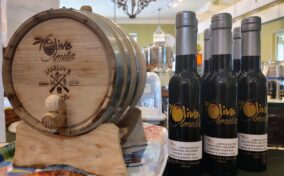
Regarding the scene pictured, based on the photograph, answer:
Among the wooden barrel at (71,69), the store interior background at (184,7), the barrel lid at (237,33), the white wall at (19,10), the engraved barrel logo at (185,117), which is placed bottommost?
the engraved barrel logo at (185,117)

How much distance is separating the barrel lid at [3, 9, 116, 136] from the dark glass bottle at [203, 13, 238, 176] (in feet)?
0.70

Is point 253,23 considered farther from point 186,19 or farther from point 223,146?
point 223,146

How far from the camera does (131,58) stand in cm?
61

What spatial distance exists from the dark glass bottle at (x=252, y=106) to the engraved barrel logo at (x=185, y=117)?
5.1 inches

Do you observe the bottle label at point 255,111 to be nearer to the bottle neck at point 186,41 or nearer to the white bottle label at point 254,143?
the white bottle label at point 254,143

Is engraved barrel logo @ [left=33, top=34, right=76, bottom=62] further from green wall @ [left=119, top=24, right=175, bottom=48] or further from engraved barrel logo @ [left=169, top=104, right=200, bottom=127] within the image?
green wall @ [left=119, top=24, right=175, bottom=48]

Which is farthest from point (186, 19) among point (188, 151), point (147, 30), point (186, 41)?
point (147, 30)

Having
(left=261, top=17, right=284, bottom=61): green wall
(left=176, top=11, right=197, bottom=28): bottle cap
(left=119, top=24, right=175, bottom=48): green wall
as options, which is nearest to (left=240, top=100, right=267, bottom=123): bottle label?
(left=176, top=11, right=197, bottom=28): bottle cap

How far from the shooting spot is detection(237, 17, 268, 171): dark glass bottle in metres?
0.59

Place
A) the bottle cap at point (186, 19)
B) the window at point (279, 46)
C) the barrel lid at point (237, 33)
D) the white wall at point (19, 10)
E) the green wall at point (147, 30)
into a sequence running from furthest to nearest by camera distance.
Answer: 1. the green wall at point (147, 30)
2. the window at point (279, 46)
3. the white wall at point (19, 10)
4. the barrel lid at point (237, 33)
5. the bottle cap at point (186, 19)

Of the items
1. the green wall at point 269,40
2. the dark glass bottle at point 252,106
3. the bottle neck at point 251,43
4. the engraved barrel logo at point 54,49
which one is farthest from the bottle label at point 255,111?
the green wall at point 269,40

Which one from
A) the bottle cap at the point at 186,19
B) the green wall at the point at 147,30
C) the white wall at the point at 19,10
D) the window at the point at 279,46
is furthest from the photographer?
the green wall at the point at 147,30

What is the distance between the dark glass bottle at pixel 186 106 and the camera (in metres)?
0.54

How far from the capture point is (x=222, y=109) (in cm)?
55
